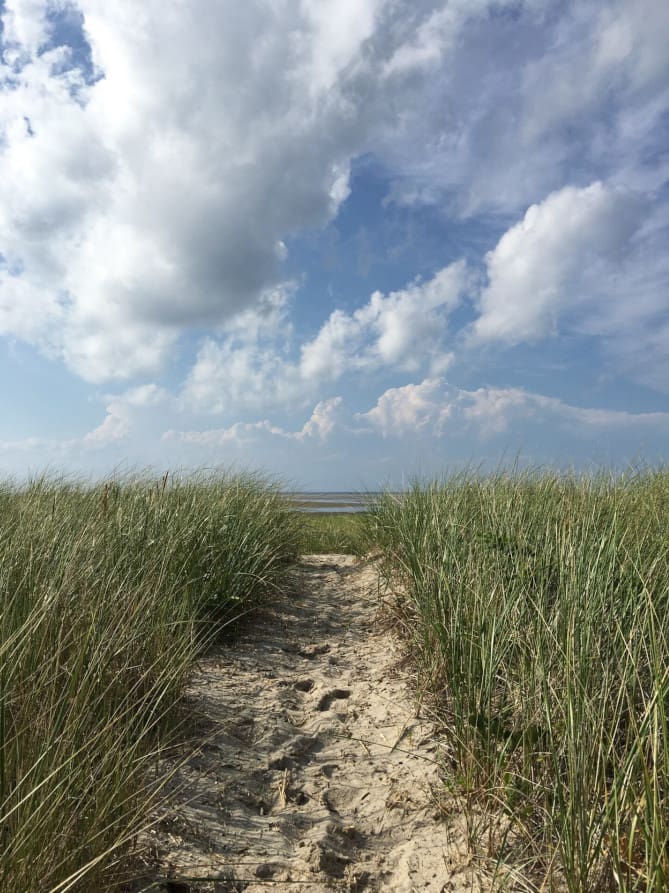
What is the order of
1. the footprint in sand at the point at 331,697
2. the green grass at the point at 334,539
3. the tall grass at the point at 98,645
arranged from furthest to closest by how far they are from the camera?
the green grass at the point at 334,539, the footprint in sand at the point at 331,697, the tall grass at the point at 98,645

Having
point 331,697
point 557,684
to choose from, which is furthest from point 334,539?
point 557,684

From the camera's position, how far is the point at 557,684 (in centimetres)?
220

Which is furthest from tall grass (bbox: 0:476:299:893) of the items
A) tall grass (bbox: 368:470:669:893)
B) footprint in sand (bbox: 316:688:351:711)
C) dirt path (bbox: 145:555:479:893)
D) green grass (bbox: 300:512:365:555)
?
green grass (bbox: 300:512:365:555)

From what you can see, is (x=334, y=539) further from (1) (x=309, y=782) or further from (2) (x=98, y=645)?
(2) (x=98, y=645)

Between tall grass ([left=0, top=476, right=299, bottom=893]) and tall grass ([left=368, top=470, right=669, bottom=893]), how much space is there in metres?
1.12

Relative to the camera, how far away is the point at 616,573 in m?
2.71

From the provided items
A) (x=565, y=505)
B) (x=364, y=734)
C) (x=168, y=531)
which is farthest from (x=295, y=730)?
(x=565, y=505)

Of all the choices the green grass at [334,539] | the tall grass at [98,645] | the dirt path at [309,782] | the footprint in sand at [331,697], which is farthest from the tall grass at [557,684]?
the green grass at [334,539]

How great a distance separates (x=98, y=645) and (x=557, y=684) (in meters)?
1.56

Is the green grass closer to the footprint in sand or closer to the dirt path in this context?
the dirt path

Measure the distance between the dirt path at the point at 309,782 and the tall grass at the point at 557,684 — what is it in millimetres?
217

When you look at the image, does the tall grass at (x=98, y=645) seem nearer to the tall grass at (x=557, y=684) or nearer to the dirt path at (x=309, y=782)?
the dirt path at (x=309, y=782)

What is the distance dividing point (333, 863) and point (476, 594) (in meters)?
1.14

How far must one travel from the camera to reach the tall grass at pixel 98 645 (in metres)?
1.49
